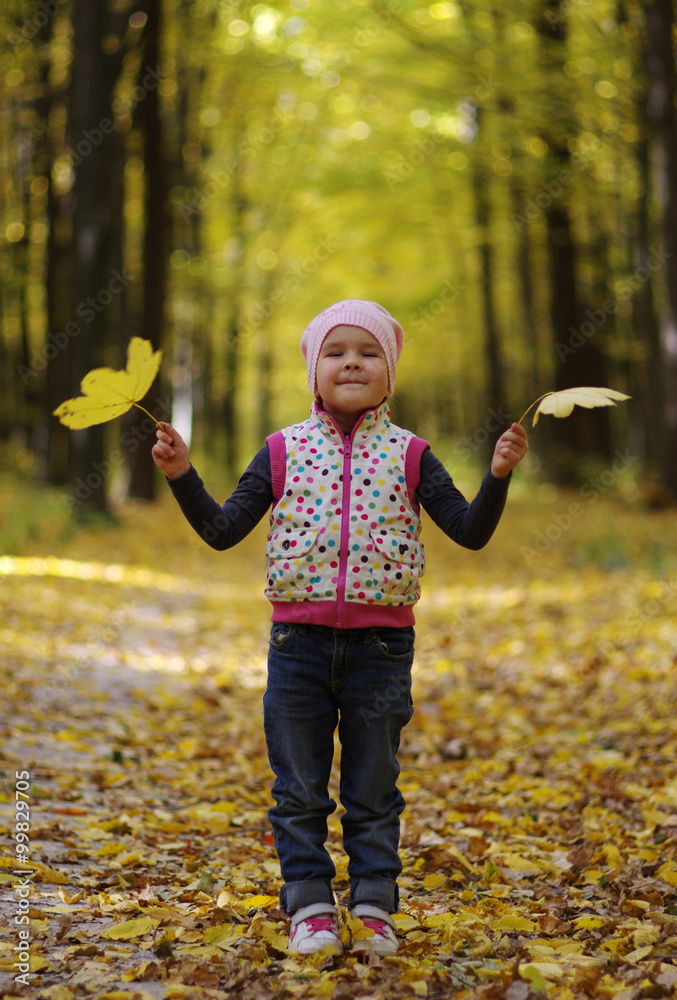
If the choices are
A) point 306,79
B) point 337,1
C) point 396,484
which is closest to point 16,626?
point 396,484

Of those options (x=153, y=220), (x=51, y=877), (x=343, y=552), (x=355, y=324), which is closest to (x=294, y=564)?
(x=343, y=552)

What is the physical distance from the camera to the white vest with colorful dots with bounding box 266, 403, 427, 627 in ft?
8.95

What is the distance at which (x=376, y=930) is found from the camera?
2.70 meters

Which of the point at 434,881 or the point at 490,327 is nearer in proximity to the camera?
the point at 434,881

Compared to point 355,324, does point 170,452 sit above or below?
below

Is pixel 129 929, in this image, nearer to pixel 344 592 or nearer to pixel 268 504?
pixel 344 592

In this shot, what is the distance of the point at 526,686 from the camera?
20.9ft

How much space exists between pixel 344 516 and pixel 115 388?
0.83 m

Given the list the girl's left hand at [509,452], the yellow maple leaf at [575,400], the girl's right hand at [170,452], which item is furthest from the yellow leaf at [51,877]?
the yellow maple leaf at [575,400]

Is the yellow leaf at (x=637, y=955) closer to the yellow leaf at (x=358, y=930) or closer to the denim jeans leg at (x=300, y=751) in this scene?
the yellow leaf at (x=358, y=930)

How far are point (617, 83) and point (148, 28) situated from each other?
7826mm

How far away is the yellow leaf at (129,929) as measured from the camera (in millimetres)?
2713

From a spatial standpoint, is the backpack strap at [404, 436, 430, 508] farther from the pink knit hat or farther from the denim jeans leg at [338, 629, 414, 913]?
the denim jeans leg at [338, 629, 414, 913]

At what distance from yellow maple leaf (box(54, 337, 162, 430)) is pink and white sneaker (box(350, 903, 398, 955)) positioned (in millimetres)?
1654
